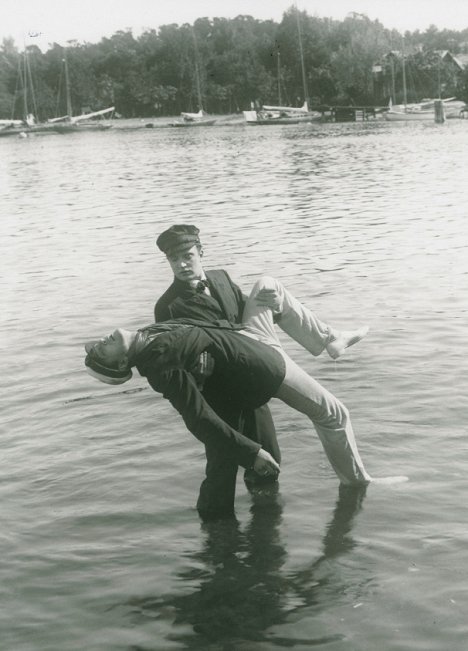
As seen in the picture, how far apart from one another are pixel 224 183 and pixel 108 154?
127 ft

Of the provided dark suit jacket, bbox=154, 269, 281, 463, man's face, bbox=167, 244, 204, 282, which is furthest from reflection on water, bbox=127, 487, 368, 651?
man's face, bbox=167, 244, 204, 282

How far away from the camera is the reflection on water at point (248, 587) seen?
5363mm

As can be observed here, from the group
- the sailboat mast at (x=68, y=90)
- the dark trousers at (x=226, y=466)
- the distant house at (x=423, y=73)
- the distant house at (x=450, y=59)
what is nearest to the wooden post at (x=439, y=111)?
the distant house at (x=423, y=73)

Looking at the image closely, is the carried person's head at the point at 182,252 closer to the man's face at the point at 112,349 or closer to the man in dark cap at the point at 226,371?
the man in dark cap at the point at 226,371

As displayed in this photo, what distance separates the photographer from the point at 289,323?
22.5 ft

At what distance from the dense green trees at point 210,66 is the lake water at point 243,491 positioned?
13052 centimetres

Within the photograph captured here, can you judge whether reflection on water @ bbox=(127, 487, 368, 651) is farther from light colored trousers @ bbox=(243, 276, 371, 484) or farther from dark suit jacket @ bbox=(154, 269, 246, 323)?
dark suit jacket @ bbox=(154, 269, 246, 323)

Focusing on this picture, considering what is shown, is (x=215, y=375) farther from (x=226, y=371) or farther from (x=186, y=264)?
(x=186, y=264)

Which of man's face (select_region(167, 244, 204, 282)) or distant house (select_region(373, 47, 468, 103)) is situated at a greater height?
distant house (select_region(373, 47, 468, 103))

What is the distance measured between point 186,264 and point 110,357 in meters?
1.05

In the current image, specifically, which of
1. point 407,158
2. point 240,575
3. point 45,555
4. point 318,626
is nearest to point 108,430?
point 45,555

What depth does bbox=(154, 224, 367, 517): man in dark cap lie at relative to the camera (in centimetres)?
641

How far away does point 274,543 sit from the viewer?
257 inches

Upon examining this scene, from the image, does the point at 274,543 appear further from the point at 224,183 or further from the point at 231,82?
the point at 231,82
